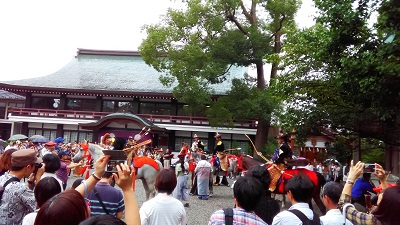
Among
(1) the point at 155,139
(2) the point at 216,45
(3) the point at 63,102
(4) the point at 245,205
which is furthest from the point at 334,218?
(3) the point at 63,102

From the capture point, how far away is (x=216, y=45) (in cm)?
1728

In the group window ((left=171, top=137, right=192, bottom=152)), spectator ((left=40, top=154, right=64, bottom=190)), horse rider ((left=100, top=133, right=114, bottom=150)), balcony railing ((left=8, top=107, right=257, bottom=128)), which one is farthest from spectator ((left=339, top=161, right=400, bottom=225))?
window ((left=171, top=137, right=192, bottom=152))

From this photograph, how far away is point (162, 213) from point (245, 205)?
96 cm

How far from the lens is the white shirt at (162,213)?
306 centimetres

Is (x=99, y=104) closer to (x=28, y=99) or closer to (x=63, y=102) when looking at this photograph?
(x=63, y=102)

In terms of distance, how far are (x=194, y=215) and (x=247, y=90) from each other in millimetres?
11073

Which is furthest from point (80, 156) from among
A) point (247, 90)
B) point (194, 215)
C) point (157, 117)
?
point (157, 117)

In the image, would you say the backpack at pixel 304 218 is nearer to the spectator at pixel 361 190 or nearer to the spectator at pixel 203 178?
the spectator at pixel 361 190

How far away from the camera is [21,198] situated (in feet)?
9.76

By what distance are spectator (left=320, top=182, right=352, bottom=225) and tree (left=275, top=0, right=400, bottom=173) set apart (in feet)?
12.8

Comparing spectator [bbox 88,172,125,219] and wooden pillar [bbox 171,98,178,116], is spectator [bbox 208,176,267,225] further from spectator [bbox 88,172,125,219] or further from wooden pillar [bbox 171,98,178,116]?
wooden pillar [bbox 171,98,178,116]

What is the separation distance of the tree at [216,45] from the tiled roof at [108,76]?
22.8 feet

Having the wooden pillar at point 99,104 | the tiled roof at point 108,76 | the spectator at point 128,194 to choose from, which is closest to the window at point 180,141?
the tiled roof at point 108,76

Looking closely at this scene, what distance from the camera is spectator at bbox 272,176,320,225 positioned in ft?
8.57
